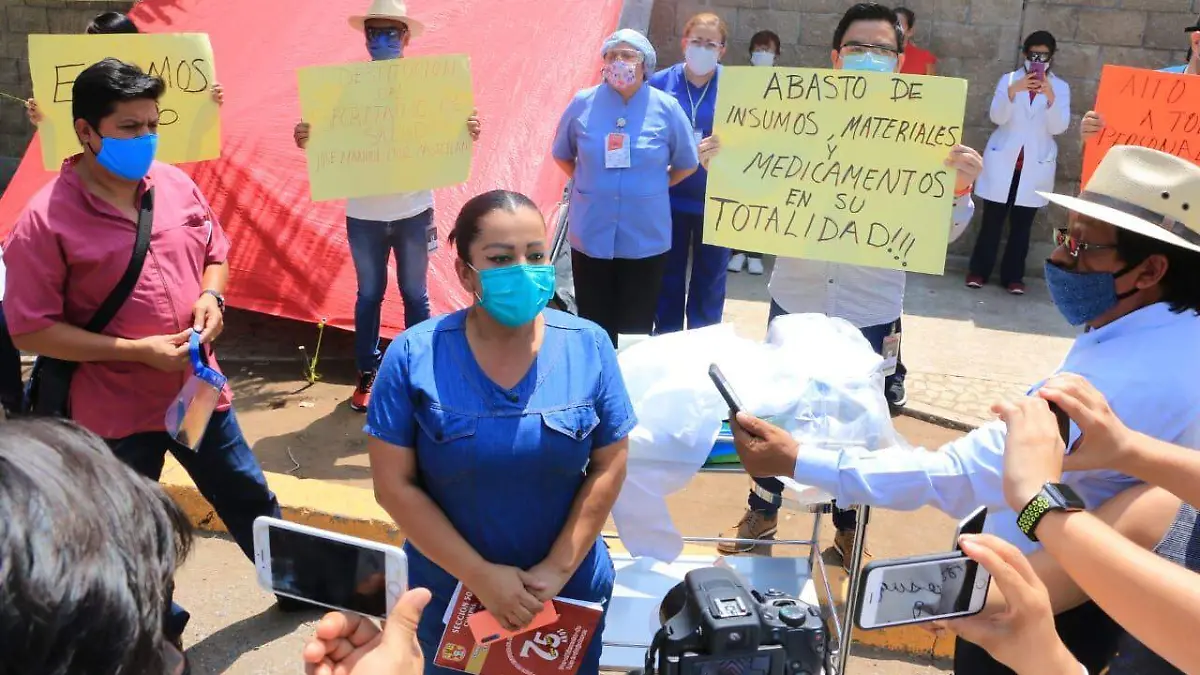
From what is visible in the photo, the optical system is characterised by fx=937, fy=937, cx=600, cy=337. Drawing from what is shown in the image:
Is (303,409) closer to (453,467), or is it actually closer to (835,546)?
(835,546)

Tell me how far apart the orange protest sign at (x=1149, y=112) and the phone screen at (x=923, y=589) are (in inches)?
126

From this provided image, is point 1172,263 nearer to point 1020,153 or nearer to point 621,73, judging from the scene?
point 621,73

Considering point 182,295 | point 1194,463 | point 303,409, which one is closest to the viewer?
point 1194,463

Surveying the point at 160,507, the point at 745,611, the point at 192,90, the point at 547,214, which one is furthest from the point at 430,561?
the point at 547,214

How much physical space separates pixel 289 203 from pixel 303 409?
4.34 ft

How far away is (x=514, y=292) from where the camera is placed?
2.25 meters

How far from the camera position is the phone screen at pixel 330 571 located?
1.48 metres

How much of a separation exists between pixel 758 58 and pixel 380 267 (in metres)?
3.93

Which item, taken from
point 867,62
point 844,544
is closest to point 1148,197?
point 867,62

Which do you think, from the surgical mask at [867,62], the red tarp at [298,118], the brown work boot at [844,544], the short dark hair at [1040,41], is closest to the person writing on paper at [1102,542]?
the brown work boot at [844,544]

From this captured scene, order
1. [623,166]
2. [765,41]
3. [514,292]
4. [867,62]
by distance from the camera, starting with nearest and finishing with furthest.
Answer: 1. [514,292]
2. [867,62]
3. [623,166]
4. [765,41]

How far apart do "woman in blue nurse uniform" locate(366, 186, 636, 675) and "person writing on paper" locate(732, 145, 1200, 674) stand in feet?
1.30

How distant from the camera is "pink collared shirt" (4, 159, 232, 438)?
270 centimetres

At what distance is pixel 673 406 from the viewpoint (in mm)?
2582
